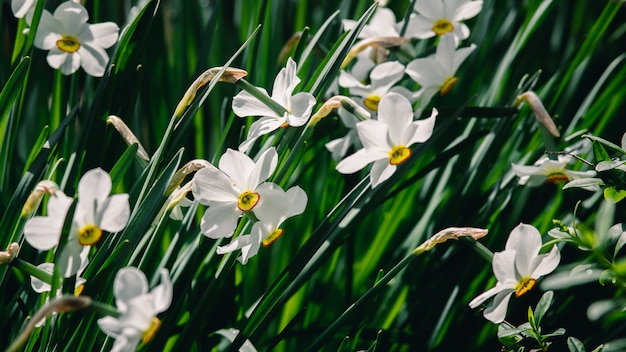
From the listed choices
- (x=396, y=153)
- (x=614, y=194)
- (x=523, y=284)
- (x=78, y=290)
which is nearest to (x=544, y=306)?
(x=523, y=284)

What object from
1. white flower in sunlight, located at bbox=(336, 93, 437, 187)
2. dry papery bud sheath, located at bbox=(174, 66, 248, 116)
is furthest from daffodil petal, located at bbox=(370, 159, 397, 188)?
dry papery bud sheath, located at bbox=(174, 66, 248, 116)

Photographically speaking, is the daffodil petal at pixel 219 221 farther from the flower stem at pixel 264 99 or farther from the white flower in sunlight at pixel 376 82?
the white flower in sunlight at pixel 376 82

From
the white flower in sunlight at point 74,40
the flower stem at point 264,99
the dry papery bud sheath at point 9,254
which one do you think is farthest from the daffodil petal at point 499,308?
the white flower in sunlight at point 74,40

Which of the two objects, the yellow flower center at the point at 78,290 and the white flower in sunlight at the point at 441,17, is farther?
the white flower in sunlight at the point at 441,17

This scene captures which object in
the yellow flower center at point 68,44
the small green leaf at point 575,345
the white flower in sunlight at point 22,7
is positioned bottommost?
the small green leaf at point 575,345

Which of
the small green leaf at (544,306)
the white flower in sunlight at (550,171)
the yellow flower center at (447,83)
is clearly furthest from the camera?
the yellow flower center at (447,83)

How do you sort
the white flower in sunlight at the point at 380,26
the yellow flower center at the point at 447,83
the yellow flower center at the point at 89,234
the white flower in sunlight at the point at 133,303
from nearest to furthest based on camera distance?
the white flower in sunlight at the point at 133,303, the yellow flower center at the point at 89,234, the yellow flower center at the point at 447,83, the white flower in sunlight at the point at 380,26

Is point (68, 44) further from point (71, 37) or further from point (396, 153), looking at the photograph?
point (396, 153)
